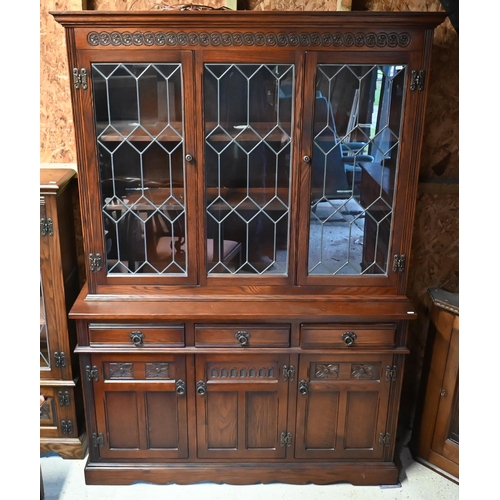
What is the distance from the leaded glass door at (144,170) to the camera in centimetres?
186

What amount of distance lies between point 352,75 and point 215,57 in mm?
490

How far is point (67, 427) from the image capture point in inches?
93.7

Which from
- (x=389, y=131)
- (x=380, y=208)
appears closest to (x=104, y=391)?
(x=380, y=208)

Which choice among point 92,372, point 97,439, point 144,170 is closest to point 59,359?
point 92,372

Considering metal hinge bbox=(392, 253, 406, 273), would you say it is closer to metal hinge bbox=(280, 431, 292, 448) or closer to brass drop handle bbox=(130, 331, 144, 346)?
metal hinge bbox=(280, 431, 292, 448)

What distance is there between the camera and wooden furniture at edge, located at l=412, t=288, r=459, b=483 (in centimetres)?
217

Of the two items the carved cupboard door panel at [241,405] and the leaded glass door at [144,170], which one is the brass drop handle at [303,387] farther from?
the leaded glass door at [144,170]

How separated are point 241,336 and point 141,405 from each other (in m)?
0.53

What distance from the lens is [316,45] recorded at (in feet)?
5.93

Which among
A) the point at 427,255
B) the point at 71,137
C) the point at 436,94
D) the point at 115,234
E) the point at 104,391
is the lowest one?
the point at 104,391

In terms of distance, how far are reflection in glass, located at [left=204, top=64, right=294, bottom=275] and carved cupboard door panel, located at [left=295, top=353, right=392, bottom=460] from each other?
0.45 metres

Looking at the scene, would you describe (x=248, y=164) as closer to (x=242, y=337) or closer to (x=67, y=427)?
(x=242, y=337)

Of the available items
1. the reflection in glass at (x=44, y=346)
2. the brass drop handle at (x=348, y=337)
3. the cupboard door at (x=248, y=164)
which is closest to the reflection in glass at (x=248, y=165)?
the cupboard door at (x=248, y=164)

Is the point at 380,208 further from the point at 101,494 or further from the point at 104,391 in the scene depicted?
the point at 101,494
